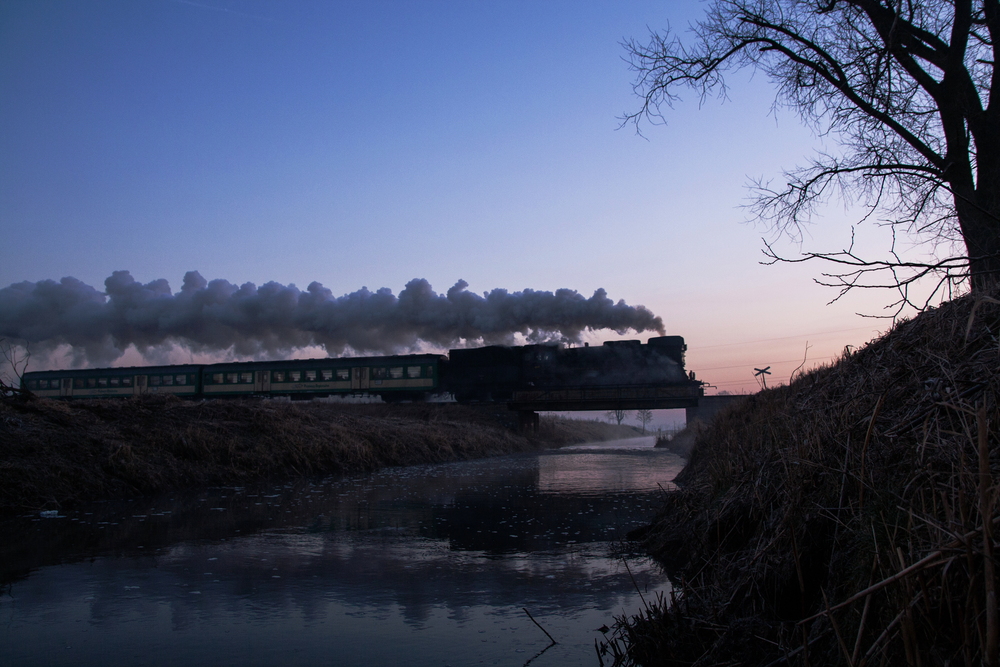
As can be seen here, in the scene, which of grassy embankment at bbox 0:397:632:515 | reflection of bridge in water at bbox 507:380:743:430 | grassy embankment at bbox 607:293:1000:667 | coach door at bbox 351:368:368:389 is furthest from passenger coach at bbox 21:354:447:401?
grassy embankment at bbox 607:293:1000:667

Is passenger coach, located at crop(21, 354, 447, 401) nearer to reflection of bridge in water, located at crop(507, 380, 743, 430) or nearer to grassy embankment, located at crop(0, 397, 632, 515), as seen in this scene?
reflection of bridge in water, located at crop(507, 380, 743, 430)

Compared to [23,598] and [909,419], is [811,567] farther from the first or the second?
[23,598]

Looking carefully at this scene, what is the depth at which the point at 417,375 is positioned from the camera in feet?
120

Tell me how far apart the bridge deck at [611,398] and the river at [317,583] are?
21.2 m

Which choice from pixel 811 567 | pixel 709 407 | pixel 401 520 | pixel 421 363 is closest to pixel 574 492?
pixel 401 520

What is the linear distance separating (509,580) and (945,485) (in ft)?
12.8

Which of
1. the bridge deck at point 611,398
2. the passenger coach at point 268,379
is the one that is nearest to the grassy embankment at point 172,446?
the bridge deck at point 611,398

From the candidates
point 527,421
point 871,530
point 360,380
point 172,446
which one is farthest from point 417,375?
point 871,530

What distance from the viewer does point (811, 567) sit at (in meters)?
3.87

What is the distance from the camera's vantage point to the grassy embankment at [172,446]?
11.0 meters

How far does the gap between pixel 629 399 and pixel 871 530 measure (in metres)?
28.8

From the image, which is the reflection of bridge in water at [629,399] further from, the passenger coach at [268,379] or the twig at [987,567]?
the twig at [987,567]

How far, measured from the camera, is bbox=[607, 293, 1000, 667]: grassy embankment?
Result: 7.80 ft

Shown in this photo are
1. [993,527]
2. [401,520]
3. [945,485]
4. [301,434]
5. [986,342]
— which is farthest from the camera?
[301,434]
